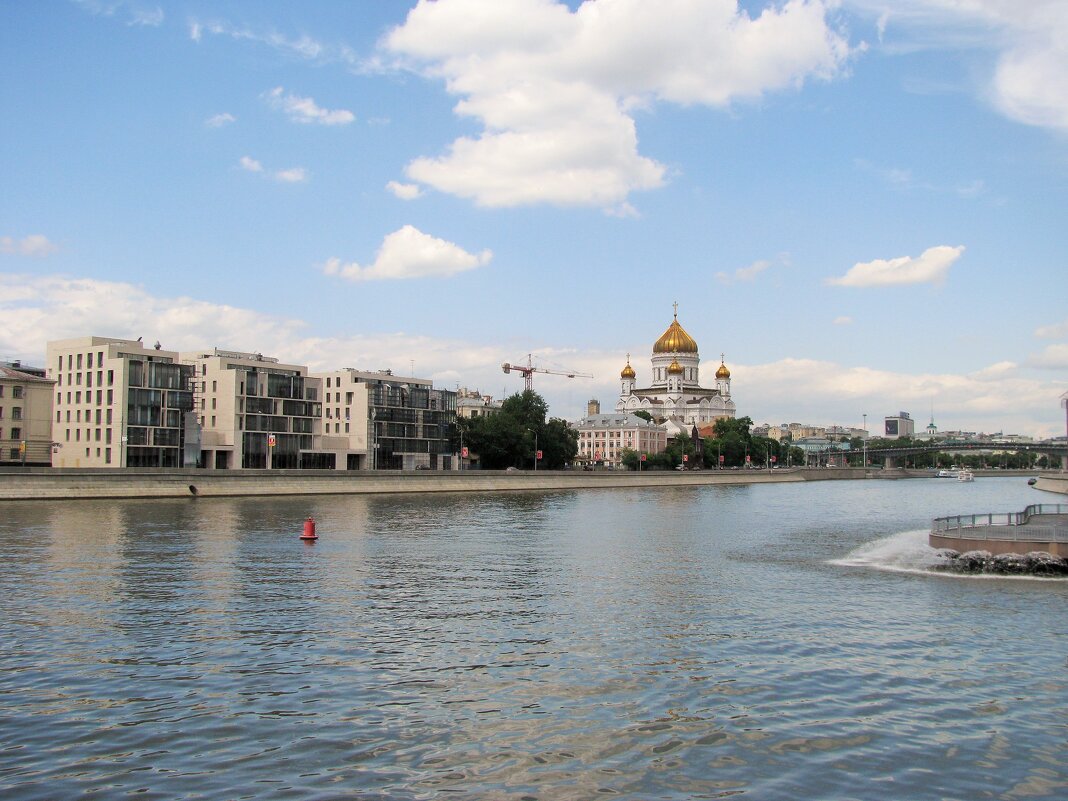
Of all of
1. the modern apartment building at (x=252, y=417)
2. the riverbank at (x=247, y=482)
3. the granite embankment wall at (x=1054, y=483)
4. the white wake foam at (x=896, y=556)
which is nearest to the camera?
the white wake foam at (x=896, y=556)

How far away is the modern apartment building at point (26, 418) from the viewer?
384ft

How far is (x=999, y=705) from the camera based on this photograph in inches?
767

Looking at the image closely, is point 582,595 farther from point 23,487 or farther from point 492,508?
point 23,487

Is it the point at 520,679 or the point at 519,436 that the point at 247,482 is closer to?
the point at 519,436

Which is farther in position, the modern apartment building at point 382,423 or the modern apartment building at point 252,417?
the modern apartment building at point 382,423

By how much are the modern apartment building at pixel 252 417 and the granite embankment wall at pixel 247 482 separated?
16.4 m

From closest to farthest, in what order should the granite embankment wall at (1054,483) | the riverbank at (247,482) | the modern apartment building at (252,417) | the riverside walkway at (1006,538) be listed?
the riverside walkway at (1006,538), the riverbank at (247,482), the modern apartment building at (252,417), the granite embankment wall at (1054,483)

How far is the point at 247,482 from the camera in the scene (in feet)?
325

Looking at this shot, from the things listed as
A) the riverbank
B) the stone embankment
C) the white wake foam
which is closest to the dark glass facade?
the riverbank

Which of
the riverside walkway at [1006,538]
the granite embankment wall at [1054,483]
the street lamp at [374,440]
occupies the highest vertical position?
the street lamp at [374,440]

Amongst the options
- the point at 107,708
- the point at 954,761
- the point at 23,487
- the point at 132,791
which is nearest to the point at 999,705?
the point at 954,761

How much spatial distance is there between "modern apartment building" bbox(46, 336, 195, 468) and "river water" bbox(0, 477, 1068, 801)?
228 ft

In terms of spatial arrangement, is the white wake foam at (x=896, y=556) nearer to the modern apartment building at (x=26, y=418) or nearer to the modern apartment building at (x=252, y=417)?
the modern apartment building at (x=252, y=417)

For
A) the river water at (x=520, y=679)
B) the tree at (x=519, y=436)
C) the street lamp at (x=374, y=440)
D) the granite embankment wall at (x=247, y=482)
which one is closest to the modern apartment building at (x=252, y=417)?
the street lamp at (x=374, y=440)
